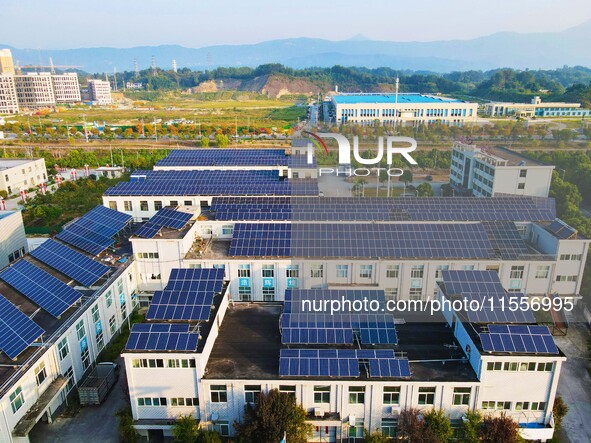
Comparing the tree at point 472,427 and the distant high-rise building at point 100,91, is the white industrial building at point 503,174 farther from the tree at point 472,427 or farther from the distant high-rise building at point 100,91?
the distant high-rise building at point 100,91

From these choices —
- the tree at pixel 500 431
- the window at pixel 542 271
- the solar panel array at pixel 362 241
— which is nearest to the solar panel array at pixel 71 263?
the solar panel array at pixel 362 241

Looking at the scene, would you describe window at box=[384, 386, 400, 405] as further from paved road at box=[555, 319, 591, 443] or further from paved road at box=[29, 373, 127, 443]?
paved road at box=[29, 373, 127, 443]

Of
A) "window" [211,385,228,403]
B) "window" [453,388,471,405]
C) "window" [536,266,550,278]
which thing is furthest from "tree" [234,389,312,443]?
"window" [536,266,550,278]

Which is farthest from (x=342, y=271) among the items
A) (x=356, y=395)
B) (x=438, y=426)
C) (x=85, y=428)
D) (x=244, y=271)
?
(x=85, y=428)

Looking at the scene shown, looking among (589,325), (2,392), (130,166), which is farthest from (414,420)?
(130,166)

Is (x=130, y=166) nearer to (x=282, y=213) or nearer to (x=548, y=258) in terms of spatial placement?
(x=282, y=213)

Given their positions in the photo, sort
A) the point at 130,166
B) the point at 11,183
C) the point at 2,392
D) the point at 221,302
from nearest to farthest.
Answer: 1. the point at 2,392
2. the point at 221,302
3. the point at 11,183
4. the point at 130,166
